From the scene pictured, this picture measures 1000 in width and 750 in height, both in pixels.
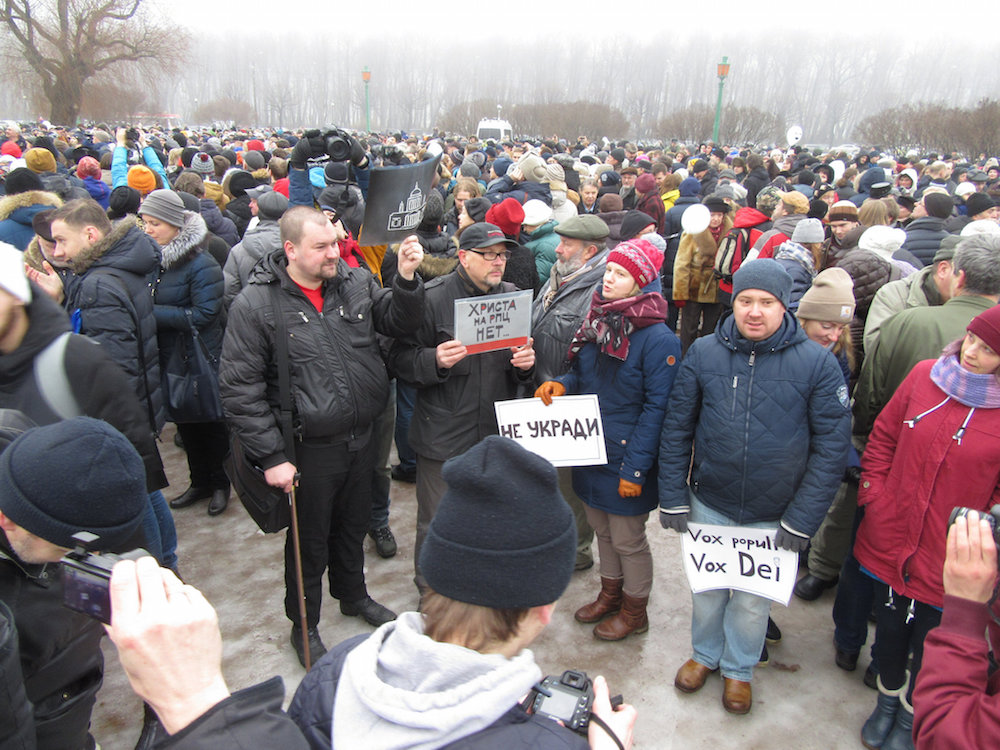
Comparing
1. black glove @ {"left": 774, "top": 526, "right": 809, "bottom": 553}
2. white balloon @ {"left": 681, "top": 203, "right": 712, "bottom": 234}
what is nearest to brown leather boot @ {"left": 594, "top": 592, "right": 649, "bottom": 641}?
black glove @ {"left": 774, "top": 526, "right": 809, "bottom": 553}

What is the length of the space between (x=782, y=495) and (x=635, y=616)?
42.7 inches

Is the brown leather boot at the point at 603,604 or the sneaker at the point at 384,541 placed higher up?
the brown leather boot at the point at 603,604

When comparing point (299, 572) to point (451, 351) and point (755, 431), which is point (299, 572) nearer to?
point (451, 351)

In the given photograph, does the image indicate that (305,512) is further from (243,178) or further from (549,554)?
(243,178)

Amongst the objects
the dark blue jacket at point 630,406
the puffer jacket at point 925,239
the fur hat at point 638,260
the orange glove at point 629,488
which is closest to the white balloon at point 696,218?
the puffer jacket at point 925,239

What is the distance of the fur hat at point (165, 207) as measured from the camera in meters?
4.03

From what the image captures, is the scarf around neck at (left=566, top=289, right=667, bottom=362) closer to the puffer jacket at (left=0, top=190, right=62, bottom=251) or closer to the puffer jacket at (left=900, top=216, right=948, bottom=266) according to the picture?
the puffer jacket at (left=900, top=216, right=948, bottom=266)

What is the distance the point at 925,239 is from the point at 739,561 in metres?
3.89

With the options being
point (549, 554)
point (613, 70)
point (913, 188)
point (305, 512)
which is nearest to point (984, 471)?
point (549, 554)

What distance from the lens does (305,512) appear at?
3.10m

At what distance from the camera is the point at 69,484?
150 cm

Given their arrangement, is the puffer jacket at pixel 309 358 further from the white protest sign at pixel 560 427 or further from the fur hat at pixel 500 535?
the fur hat at pixel 500 535

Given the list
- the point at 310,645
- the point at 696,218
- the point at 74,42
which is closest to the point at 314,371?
the point at 310,645

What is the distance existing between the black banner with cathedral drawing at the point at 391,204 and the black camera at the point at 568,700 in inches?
103
